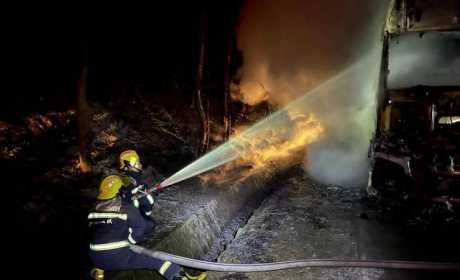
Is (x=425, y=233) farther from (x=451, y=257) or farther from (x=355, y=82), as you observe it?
(x=355, y=82)

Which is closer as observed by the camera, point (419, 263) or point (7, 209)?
point (419, 263)

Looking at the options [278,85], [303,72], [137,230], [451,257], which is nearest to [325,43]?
[303,72]

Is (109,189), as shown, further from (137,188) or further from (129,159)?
(129,159)

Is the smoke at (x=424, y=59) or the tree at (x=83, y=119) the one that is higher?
the smoke at (x=424, y=59)

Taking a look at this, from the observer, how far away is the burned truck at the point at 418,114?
4.81 meters

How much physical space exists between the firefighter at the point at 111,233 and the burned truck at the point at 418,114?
3.83 m

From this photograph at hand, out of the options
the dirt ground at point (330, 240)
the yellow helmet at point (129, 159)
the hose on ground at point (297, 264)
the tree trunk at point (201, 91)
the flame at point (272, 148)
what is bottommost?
the dirt ground at point (330, 240)

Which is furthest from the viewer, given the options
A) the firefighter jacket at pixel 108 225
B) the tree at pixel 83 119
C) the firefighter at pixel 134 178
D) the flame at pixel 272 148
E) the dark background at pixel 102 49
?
the flame at pixel 272 148

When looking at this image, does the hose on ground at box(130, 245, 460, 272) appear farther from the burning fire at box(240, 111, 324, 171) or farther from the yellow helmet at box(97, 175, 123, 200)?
the burning fire at box(240, 111, 324, 171)

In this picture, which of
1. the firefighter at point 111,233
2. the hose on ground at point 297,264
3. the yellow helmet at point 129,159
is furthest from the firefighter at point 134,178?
the hose on ground at point 297,264

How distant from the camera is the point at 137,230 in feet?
12.2

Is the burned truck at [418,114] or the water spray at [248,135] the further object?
the water spray at [248,135]

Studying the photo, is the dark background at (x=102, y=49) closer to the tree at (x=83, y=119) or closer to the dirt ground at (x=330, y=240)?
the tree at (x=83, y=119)

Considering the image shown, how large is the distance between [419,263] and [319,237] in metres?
1.35
